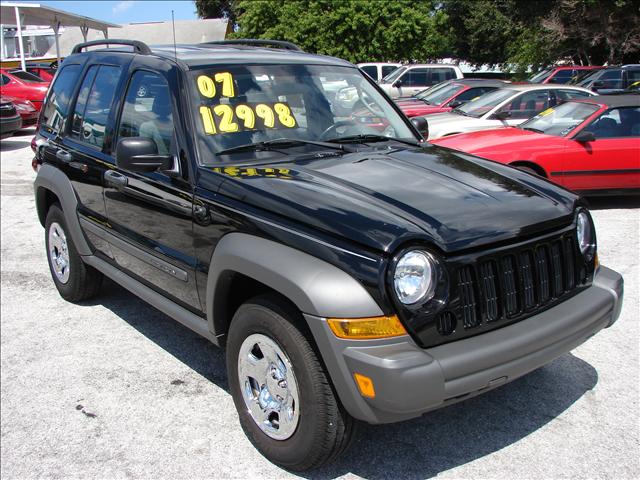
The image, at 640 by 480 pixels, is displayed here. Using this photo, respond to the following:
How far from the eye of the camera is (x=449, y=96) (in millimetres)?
14125

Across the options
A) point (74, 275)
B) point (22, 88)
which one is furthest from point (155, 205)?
point (22, 88)

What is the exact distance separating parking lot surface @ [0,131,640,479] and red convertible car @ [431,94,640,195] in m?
3.14

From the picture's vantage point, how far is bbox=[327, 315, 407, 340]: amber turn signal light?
2.48 m

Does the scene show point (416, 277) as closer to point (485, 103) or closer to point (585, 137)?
point (585, 137)

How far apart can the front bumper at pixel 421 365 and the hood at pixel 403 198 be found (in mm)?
397

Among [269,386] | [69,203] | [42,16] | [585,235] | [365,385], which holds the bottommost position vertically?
[269,386]

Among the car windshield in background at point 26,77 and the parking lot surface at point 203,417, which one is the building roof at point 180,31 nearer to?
the car windshield in background at point 26,77

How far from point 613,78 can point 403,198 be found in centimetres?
1527

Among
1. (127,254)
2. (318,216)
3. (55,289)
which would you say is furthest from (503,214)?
(55,289)

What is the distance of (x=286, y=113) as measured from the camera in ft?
12.3

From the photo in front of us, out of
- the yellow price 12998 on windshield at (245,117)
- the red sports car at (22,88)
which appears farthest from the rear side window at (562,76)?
the yellow price 12998 on windshield at (245,117)

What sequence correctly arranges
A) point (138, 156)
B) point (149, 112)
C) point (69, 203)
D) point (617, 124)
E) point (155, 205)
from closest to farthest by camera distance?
point (138, 156) → point (155, 205) → point (149, 112) → point (69, 203) → point (617, 124)

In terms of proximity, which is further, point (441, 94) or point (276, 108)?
point (441, 94)

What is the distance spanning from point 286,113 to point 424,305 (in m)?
1.71
